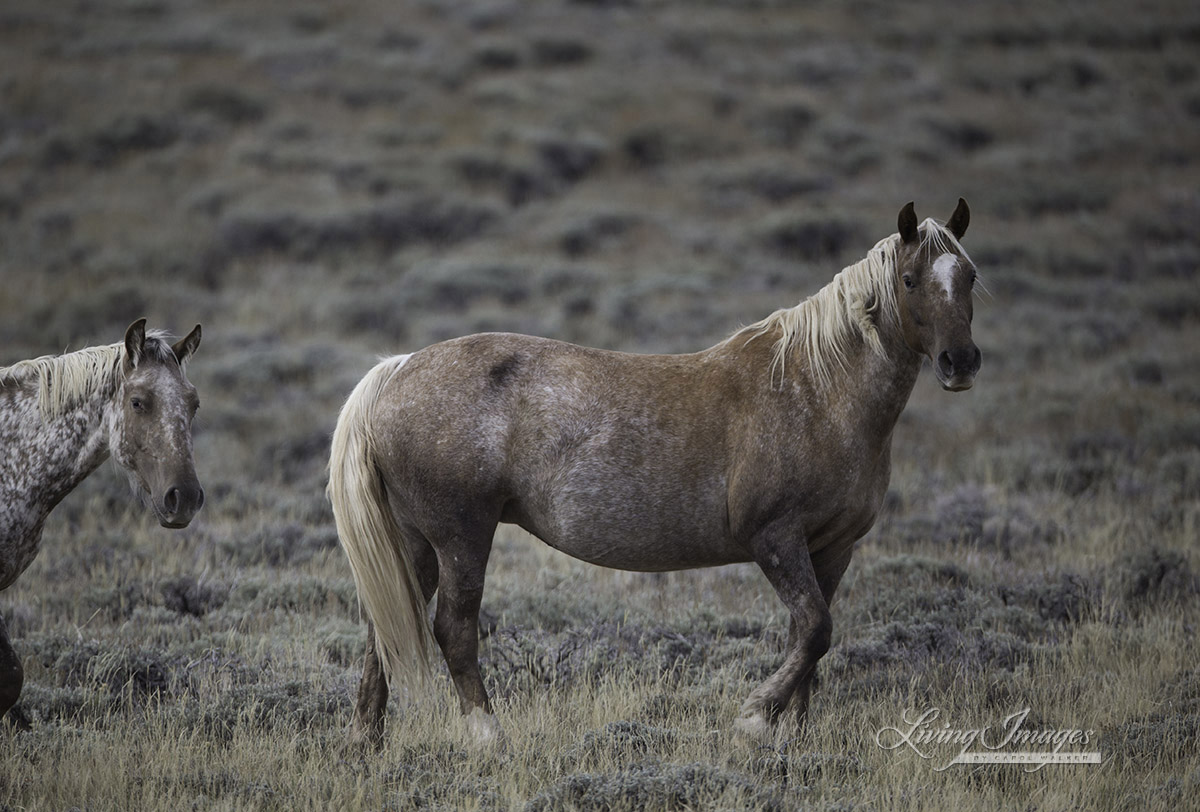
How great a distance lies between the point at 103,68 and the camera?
24.0 metres

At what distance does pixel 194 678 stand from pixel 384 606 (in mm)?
1425

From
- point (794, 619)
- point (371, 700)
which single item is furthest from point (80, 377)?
point (794, 619)

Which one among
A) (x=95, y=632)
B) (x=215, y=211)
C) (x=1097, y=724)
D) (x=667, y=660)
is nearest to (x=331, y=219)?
(x=215, y=211)

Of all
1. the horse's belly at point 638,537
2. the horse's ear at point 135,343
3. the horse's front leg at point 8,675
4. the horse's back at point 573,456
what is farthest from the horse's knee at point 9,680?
the horse's belly at point 638,537

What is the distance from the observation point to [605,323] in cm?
1481

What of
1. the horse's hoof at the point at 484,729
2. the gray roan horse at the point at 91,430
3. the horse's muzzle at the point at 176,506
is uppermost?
the gray roan horse at the point at 91,430

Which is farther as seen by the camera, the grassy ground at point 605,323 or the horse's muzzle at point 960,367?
the grassy ground at point 605,323

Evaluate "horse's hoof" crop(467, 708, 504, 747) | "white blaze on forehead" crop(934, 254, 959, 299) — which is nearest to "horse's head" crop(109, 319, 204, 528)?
"horse's hoof" crop(467, 708, 504, 747)

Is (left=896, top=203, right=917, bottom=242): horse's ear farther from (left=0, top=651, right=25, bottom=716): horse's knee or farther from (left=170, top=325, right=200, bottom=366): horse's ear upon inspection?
(left=0, top=651, right=25, bottom=716): horse's knee

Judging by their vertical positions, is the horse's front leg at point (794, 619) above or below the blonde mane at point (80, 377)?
below

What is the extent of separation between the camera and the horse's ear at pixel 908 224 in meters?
4.83

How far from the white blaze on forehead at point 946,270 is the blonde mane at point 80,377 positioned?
360 cm

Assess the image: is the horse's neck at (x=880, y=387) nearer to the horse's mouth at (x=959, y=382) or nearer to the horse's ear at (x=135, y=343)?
the horse's mouth at (x=959, y=382)

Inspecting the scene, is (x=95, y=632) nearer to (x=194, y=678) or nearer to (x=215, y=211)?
(x=194, y=678)
